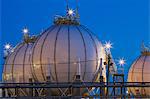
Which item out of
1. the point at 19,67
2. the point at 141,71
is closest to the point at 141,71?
the point at 141,71

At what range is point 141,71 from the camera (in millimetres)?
42875

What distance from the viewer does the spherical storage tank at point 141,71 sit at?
140 ft

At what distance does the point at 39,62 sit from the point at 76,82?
160 inches

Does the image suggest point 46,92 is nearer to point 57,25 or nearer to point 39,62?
point 39,62

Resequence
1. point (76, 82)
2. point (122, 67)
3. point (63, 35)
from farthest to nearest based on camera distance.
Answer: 1. point (122, 67)
2. point (63, 35)
3. point (76, 82)

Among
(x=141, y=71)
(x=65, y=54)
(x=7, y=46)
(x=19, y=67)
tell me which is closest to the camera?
(x=65, y=54)

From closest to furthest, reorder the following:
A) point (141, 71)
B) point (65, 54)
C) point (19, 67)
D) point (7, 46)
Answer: point (65, 54) < point (19, 67) < point (141, 71) < point (7, 46)

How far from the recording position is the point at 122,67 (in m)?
41.2

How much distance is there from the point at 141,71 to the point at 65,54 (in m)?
10.2

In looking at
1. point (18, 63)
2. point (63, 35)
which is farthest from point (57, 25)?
point (18, 63)

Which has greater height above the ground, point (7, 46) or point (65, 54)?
point (7, 46)

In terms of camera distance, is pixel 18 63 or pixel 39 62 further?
pixel 18 63

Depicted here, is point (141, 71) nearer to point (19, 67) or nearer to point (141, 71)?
point (141, 71)

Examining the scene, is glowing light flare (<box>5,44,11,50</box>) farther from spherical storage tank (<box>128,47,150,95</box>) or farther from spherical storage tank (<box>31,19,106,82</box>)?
spherical storage tank (<box>31,19,106,82</box>)
